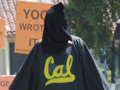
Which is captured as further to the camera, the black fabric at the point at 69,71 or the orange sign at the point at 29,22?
the orange sign at the point at 29,22

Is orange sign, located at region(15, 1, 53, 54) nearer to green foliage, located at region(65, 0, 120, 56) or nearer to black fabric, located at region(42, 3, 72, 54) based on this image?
black fabric, located at region(42, 3, 72, 54)

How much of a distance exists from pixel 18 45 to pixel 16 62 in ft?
37.6

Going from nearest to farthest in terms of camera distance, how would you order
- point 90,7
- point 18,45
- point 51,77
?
point 51,77
point 18,45
point 90,7

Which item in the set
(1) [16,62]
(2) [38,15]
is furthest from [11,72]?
(2) [38,15]

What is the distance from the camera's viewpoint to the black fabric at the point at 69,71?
3.20 meters

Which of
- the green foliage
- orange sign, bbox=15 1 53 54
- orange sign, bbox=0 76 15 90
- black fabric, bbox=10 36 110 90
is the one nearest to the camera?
black fabric, bbox=10 36 110 90

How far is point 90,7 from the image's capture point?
16.3 metres

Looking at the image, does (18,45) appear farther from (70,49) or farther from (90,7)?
(90,7)

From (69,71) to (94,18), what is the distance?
13.0 metres

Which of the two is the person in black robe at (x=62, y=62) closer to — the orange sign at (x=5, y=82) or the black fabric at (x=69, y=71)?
the black fabric at (x=69, y=71)

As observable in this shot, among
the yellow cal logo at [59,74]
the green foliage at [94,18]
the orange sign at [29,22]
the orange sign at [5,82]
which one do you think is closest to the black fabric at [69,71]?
the yellow cal logo at [59,74]

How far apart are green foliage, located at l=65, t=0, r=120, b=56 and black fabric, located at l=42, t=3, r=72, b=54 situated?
12.9 meters

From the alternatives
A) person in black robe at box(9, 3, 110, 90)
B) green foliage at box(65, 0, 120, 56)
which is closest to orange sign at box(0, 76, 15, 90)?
person in black robe at box(9, 3, 110, 90)

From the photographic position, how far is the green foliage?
641 inches
